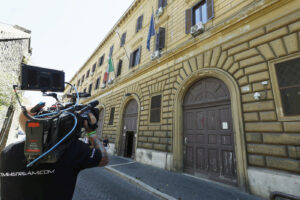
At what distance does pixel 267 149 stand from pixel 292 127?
0.88 meters

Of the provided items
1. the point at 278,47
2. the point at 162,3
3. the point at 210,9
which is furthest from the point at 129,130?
the point at 162,3

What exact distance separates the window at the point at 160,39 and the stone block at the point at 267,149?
286 inches

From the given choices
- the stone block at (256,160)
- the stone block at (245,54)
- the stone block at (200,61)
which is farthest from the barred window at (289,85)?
the stone block at (200,61)

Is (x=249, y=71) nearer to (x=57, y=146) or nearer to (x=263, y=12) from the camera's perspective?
(x=263, y=12)

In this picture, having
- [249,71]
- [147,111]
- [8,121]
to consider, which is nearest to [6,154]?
[249,71]

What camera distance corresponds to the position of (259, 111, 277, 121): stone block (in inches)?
160

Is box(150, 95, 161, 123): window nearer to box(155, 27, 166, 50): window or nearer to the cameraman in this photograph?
box(155, 27, 166, 50): window

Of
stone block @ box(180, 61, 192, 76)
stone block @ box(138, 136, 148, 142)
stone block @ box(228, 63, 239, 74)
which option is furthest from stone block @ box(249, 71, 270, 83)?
stone block @ box(138, 136, 148, 142)

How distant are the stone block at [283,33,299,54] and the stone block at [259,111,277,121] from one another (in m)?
1.92

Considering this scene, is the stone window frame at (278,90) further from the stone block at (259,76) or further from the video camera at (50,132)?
the video camera at (50,132)

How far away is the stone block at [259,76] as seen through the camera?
4410 millimetres

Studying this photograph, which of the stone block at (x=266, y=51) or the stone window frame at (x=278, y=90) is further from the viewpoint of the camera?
the stone block at (x=266, y=51)

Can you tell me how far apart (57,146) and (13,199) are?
594 millimetres

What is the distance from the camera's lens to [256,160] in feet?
13.6
